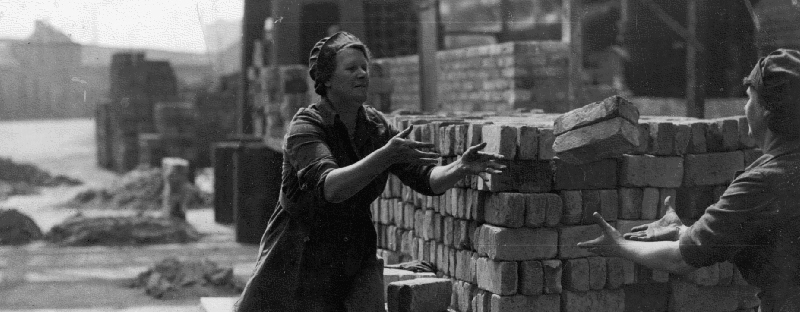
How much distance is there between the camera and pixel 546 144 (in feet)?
15.7

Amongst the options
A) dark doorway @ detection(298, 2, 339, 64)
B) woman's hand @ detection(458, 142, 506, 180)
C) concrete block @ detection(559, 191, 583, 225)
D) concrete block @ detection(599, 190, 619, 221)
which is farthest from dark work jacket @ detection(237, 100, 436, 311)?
dark doorway @ detection(298, 2, 339, 64)

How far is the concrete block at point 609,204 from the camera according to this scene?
5.02m

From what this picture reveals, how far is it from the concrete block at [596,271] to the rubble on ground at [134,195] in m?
11.5

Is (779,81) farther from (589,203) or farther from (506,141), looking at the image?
(589,203)

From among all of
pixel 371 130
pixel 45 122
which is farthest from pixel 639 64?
pixel 45 122

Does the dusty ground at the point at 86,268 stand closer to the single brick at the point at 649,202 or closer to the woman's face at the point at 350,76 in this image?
the single brick at the point at 649,202

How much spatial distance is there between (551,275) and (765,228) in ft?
5.64

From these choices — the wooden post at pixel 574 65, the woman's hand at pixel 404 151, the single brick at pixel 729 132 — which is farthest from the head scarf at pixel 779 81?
the wooden post at pixel 574 65

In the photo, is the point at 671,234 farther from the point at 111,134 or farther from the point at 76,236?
the point at 111,134

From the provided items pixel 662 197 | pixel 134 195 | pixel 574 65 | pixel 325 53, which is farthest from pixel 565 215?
pixel 134 195

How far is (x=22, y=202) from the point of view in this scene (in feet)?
54.4

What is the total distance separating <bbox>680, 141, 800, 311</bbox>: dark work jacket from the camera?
319 cm

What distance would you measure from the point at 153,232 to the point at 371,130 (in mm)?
8769

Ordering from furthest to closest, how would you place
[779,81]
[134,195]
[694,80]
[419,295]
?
1. [134,195]
2. [694,80]
3. [419,295]
4. [779,81]
